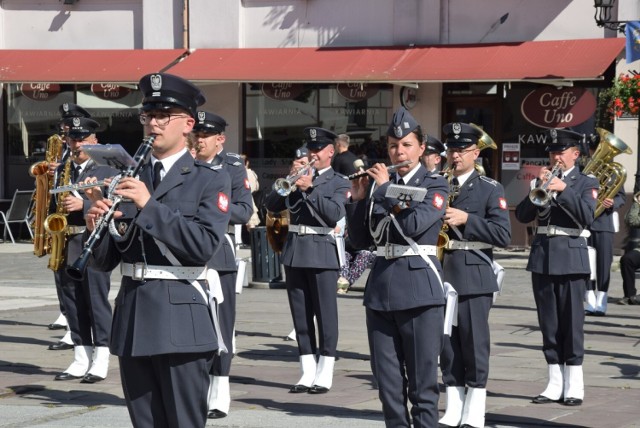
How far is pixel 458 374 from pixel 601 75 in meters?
12.5

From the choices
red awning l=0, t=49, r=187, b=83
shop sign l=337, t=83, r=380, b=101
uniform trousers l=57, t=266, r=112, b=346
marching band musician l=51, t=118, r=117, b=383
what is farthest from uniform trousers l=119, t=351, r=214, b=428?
red awning l=0, t=49, r=187, b=83

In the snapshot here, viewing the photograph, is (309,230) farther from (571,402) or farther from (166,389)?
(166,389)

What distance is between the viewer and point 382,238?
7.79 meters

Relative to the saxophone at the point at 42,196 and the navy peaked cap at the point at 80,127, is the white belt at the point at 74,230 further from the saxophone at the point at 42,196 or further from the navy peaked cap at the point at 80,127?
the navy peaked cap at the point at 80,127

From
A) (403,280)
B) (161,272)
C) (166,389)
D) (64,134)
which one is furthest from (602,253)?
(166,389)

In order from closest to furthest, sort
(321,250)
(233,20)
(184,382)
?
(184,382) < (321,250) < (233,20)

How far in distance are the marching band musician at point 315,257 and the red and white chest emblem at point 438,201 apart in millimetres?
2738

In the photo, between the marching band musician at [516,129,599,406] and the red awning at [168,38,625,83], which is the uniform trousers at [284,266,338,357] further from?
the red awning at [168,38,625,83]

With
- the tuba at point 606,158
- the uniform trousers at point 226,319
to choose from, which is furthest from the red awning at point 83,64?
the uniform trousers at point 226,319

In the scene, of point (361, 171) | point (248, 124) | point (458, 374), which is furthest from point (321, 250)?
point (248, 124)

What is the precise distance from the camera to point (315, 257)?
10516 mm

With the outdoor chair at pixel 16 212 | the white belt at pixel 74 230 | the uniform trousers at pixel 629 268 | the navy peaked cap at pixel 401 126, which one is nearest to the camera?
the navy peaked cap at pixel 401 126

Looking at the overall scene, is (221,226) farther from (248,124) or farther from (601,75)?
(248,124)

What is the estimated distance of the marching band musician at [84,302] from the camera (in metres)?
10.8
